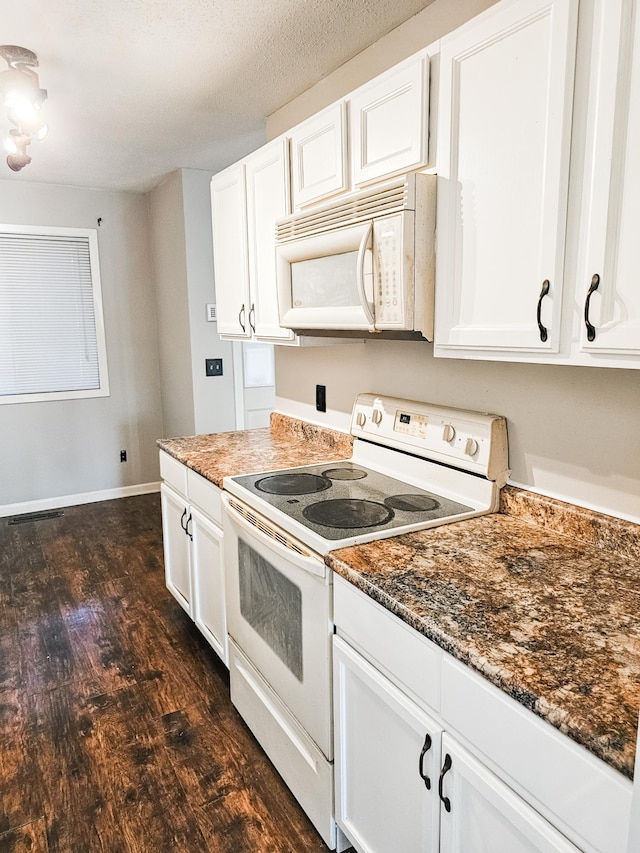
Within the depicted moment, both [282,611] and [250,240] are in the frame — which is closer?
[282,611]

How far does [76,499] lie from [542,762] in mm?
4378

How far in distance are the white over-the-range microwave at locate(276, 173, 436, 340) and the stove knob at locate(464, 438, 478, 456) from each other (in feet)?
1.20

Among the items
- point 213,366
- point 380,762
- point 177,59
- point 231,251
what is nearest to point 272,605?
point 380,762

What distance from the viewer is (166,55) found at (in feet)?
7.27

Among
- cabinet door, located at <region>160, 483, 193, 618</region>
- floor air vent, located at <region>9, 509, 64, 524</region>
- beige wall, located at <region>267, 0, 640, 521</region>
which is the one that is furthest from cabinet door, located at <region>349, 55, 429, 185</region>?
floor air vent, located at <region>9, 509, 64, 524</region>

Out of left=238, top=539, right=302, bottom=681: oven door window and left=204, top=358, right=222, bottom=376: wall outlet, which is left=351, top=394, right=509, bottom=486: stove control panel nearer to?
left=238, top=539, right=302, bottom=681: oven door window

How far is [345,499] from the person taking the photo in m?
1.81

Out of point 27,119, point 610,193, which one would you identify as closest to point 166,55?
point 27,119

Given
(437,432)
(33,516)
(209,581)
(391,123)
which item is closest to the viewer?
(391,123)

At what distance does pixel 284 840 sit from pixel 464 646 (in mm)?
1053

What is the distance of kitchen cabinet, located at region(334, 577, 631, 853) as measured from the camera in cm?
85

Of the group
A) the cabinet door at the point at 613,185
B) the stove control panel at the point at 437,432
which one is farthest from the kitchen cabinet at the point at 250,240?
the cabinet door at the point at 613,185

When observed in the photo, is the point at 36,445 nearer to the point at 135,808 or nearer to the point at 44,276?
the point at 44,276

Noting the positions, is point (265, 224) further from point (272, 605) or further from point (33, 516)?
point (33, 516)
